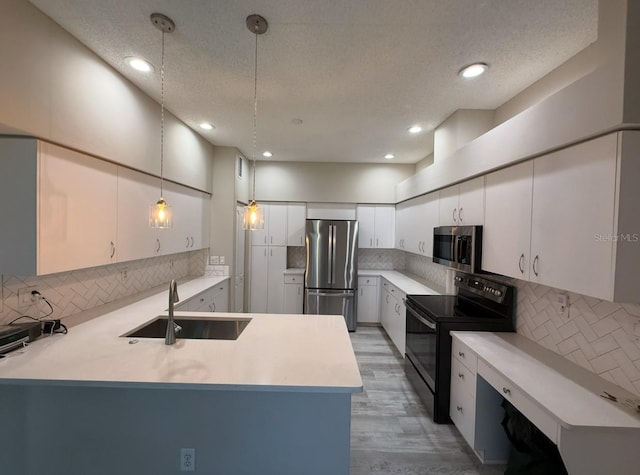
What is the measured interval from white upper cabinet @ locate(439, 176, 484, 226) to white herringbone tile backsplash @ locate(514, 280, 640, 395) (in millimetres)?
665

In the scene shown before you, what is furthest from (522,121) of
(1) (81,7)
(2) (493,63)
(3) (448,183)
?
(1) (81,7)

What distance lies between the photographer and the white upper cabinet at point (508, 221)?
5.90 feet

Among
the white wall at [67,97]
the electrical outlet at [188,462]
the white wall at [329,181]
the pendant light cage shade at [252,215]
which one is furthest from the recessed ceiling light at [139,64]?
the white wall at [329,181]

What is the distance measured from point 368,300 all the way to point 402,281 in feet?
2.75

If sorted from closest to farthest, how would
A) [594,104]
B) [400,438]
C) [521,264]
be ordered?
1. [594,104]
2. [521,264]
3. [400,438]

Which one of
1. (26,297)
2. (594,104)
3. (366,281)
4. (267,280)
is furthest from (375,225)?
(26,297)

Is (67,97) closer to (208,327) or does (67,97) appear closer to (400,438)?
(208,327)

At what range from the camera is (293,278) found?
4797 mm

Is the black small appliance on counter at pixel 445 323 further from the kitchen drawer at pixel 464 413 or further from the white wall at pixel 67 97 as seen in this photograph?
the white wall at pixel 67 97

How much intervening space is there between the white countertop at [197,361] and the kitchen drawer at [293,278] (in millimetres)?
2719

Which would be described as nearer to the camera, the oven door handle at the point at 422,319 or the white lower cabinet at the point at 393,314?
the oven door handle at the point at 422,319

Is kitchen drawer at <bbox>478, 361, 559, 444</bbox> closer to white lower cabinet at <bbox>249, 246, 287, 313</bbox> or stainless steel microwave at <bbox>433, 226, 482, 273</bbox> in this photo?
stainless steel microwave at <bbox>433, 226, 482, 273</bbox>

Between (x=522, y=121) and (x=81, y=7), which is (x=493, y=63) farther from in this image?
(x=81, y=7)

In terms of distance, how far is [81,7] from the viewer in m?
1.53
